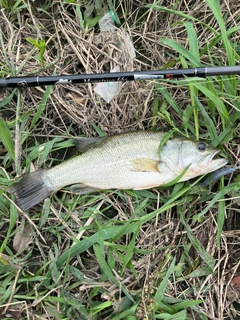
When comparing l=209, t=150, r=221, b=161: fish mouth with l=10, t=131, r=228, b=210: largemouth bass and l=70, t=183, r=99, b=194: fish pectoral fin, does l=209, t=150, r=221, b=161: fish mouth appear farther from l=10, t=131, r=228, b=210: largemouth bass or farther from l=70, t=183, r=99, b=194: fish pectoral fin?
l=70, t=183, r=99, b=194: fish pectoral fin

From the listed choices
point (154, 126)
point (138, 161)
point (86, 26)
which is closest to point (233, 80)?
point (154, 126)

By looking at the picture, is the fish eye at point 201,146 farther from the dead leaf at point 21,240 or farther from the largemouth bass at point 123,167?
the dead leaf at point 21,240

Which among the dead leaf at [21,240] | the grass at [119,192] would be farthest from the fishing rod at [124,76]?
the dead leaf at [21,240]

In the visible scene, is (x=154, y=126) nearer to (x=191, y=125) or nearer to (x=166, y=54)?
(x=191, y=125)

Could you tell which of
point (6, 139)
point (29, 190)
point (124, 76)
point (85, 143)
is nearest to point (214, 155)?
point (124, 76)

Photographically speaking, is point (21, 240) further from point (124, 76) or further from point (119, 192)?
point (124, 76)

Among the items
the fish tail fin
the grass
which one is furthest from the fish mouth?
the fish tail fin
